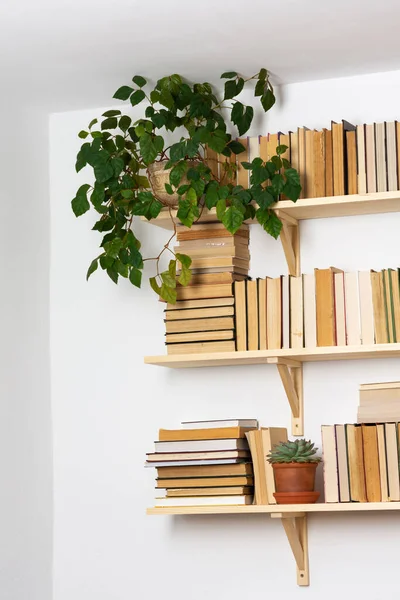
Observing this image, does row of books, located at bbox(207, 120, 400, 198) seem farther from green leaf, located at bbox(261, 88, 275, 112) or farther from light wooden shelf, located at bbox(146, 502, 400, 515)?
light wooden shelf, located at bbox(146, 502, 400, 515)

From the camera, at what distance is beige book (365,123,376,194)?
296cm

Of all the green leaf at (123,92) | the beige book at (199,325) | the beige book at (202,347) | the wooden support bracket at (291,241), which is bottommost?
the beige book at (202,347)

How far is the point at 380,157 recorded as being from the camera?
9.71 ft

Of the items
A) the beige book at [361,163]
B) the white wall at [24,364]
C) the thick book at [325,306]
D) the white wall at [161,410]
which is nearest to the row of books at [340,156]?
the beige book at [361,163]

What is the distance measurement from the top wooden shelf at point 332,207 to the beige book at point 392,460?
0.63m

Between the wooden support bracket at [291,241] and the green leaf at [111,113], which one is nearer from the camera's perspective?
the wooden support bracket at [291,241]

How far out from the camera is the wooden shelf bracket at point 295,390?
2984 mm

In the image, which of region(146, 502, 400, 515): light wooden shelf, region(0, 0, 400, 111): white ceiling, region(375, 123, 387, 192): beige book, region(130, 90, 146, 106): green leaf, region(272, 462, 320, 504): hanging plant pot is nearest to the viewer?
region(0, 0, 400, 111): white ceiling

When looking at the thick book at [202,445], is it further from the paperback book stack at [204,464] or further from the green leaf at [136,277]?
the green leaf at [136,277]

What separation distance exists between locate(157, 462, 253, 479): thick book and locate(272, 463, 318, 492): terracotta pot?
11 centimetres

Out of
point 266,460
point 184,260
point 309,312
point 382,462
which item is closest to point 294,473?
point 266,460

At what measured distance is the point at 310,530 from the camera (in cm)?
302

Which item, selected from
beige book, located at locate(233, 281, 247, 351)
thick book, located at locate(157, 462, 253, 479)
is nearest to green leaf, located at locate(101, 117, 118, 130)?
beige book, located at locate(233, 281, 247, 351)

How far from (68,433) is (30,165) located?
89cm
